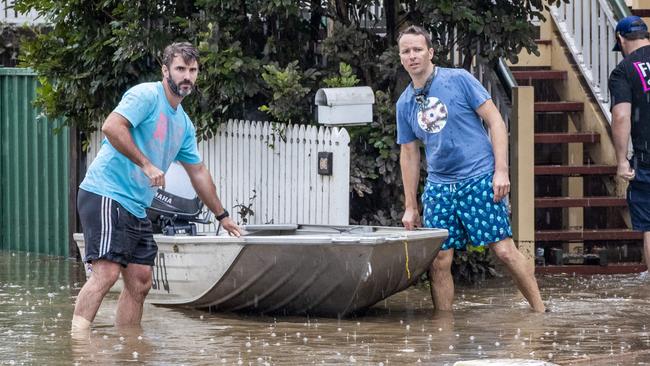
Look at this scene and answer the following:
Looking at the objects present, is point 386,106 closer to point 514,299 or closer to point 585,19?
point 514,299

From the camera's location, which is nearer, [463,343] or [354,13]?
[463,343]

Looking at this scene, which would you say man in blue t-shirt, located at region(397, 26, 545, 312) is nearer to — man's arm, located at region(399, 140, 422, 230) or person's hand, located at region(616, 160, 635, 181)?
man's arm, located at region(399, 140, 422, 230)

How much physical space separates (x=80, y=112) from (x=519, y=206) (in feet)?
14.2

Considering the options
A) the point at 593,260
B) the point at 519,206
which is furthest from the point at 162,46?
the point at 593,260

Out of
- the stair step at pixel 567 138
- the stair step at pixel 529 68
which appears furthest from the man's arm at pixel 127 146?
the stair step at pixel 529 68

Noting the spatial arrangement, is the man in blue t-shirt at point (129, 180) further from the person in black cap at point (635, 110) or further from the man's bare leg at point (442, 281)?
the person in black cap at point (635, 110)

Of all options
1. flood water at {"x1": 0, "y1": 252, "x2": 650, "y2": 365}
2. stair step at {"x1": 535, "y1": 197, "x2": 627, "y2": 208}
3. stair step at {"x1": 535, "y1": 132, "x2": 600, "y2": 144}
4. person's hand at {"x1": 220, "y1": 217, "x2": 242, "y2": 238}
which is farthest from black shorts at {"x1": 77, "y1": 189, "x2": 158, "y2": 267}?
stair step at {"x1": 535, "y1": 132, "x2": 600, "y2": 144}

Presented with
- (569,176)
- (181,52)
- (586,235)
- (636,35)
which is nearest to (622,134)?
(636,35)

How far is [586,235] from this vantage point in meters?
13.2

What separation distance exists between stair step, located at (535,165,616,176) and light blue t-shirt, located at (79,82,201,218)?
5.48m

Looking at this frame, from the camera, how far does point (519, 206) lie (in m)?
12.4

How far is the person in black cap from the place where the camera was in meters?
10.4

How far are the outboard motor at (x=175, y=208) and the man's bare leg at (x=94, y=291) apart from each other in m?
1.62

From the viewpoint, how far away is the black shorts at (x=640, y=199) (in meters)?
10.3
